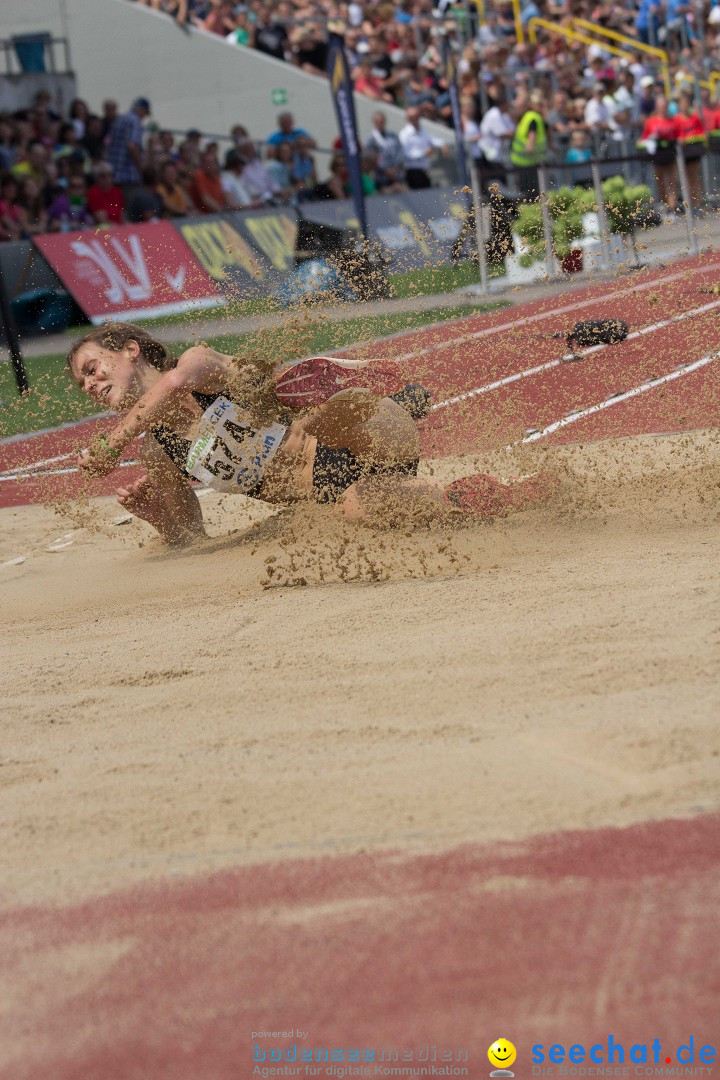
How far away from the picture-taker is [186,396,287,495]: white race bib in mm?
4809

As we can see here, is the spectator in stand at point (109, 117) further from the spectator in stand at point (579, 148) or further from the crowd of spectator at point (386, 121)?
the spectator in stand at point (579, 148)

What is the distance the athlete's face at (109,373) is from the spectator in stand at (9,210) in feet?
28.4

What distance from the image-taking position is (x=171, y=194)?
14359 mm

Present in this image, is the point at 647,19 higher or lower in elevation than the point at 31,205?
higher

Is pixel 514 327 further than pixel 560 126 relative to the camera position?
No

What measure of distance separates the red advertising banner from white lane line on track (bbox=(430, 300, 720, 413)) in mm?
4600

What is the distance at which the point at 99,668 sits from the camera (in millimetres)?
3869

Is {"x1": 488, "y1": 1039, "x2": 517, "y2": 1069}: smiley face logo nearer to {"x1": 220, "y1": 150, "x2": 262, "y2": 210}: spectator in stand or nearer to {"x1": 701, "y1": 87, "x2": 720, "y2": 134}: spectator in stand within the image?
{"x1": 220, "y1": 150, "x2": 262, "y2": 210}: spectator in stand

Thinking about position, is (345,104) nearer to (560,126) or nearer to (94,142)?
(94,142)

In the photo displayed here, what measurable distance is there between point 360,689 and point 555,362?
5691mm

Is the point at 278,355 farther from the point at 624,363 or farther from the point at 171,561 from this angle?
the point at 624,363

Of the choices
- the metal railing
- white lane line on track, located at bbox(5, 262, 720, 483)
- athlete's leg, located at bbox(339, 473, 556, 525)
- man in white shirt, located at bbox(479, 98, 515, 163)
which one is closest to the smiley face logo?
athlete's leg, located at bbox(339, 473, 556, 525)

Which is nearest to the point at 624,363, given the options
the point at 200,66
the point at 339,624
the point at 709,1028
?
the point at 339,624

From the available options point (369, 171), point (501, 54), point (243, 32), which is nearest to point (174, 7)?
point (243, 32)
